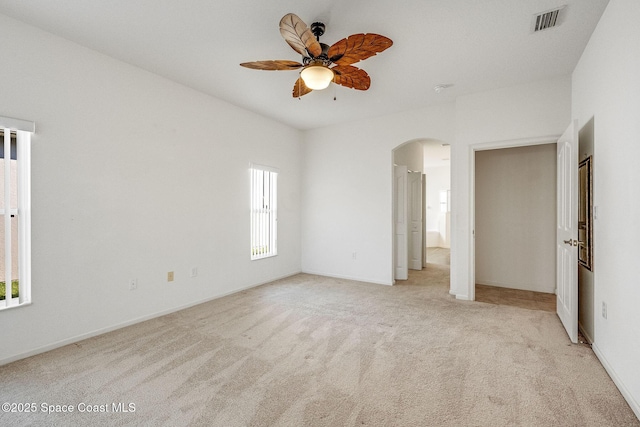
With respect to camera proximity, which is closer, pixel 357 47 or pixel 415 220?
pixel 357 47

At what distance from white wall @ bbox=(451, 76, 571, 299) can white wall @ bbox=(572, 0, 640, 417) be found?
979 mm

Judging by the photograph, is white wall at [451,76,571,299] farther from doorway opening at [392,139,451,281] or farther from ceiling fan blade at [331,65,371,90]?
ceiling fan blade at [331,65,371,90]

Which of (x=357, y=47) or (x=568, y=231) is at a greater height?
(x=357, y=47)

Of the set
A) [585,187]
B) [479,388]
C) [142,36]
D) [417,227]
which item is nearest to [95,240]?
[142,36]

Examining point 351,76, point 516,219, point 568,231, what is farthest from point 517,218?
point 351,76

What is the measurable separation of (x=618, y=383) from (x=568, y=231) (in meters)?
1.39

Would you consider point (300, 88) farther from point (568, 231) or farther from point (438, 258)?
point (438, 258)

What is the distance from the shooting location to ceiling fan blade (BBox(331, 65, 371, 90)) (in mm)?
2756

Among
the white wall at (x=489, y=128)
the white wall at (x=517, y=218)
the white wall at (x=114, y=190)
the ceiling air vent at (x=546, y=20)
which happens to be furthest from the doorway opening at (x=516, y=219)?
the white wall at (x=114, y=190)

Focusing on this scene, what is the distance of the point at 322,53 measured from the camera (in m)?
2.49

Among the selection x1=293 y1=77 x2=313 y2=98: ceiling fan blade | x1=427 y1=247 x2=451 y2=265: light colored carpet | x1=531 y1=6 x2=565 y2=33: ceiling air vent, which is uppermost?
x1=531 y1=6 x2=565 y2=33: ceiling air vent

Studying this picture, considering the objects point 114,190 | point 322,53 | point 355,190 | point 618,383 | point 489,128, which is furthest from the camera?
point 355,190

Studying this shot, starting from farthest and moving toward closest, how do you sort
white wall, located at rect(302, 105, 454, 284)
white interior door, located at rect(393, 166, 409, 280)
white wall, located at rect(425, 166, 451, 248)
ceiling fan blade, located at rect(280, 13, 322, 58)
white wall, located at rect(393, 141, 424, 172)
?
white wall, located at rect(425, 166, 451, 248) → white wall, located at rect(393, 141, 424, 172) → white interior door, located at rect(393, 166, 409, 280) → white wall, located at rect(302, 105, 454, 284) → ceiling fan blade, located at rect(280, 13, 322, 58)

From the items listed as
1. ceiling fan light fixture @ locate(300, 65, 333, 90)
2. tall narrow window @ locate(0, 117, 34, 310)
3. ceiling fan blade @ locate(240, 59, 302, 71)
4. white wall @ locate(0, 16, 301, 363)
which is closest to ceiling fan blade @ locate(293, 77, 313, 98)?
ceiling fan blade @ locate(240, 59, 302, 71)
